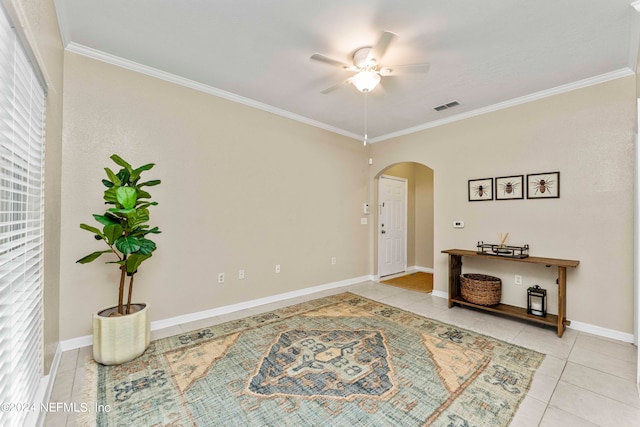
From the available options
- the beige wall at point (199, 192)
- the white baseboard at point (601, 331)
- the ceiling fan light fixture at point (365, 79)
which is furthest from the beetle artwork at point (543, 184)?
the beige wall at point (199, 192)

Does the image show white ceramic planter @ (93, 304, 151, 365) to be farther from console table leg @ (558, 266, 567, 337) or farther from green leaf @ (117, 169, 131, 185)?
console table leg @ (558, 266, 567, 337)

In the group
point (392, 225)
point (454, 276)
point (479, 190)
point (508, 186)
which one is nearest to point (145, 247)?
point (454, 276)

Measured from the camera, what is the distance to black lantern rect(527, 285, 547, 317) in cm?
307

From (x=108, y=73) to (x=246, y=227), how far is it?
217 centimetres

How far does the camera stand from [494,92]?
3.33 meters

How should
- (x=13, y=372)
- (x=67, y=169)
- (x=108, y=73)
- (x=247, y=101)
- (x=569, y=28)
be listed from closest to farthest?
1. (x=13, y=372)
2. (x=569, y=28)
3. (x=67, y=169)
4. (x=108, y=73)
5. (x=247, y=101)

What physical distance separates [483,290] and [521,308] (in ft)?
1.71

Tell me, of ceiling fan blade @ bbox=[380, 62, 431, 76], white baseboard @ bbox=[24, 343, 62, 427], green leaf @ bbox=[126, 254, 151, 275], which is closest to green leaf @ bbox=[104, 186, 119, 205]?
green leaf @ bbox=[126, 254, 151, 275]

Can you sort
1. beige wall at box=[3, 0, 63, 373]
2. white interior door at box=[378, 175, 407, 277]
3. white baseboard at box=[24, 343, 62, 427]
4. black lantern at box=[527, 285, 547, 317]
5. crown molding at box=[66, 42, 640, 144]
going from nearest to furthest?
white baseboard at box=[24, 343, 62, 427] < beige wall at box=[3, 0, 63, 373] < crown molding at box=[66, 42, 640, 144] < black lantern at box=[527, 285, 547, 317] < white interior door at box=[378, 175, 407, 277]

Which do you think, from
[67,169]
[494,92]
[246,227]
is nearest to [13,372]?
[67,169]

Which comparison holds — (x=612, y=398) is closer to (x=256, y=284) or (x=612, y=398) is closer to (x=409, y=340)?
(x=409, y=340)

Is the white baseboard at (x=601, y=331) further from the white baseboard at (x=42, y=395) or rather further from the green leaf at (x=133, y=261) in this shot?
the white baseboard at (x=42, y=395)

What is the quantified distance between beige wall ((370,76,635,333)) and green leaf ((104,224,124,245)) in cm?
411

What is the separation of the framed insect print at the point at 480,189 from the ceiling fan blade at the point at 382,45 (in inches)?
92.7
